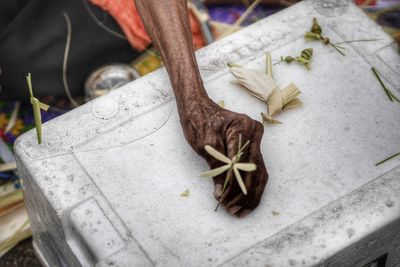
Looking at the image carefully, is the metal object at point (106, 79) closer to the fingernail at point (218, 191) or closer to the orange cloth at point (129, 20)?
the orange cloth at point (129, 20)

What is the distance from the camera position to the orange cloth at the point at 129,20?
7.18 feet

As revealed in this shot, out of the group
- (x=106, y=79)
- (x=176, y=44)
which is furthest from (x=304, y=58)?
(x=106, y=79)

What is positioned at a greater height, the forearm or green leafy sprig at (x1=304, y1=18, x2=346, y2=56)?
the forearm

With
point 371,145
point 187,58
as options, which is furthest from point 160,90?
point 371,145

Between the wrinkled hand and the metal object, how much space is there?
78cm

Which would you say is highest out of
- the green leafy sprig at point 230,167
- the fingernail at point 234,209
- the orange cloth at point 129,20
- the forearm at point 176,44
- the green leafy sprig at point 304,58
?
the orange cloth at point 129,20

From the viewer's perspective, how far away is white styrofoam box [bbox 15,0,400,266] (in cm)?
136

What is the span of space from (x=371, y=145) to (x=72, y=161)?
0.66 m

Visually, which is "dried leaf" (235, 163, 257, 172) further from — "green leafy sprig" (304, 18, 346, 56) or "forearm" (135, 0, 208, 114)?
"green leafy sprig" (304, 18, 346, 56)

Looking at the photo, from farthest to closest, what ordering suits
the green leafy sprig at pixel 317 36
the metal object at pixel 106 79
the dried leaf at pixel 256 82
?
the metal object at pixel 106 79, the green leafy sprig at pixel 317 36, the dried leaf at pixel 256 82

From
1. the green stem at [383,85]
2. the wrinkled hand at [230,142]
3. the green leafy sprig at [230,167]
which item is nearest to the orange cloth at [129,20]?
the green stem at [383,85]

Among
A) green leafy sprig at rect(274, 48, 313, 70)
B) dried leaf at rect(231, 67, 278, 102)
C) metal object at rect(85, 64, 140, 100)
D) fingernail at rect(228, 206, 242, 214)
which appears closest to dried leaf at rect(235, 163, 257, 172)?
fingernail at rect(228, 206, 242, 214)

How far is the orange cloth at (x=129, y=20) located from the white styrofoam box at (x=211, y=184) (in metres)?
0.58

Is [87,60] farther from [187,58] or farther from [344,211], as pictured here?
[344,211]
